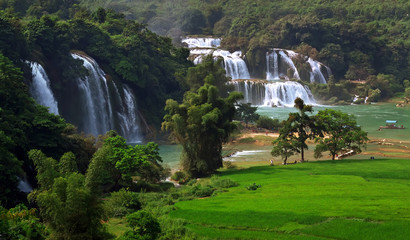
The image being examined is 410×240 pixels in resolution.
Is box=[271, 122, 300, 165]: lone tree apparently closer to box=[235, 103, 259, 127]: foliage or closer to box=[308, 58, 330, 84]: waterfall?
box=[235, 103, 259, 127]: foliage

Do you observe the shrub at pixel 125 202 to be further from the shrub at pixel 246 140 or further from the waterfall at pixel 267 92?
the waterfall at pixel 267 92

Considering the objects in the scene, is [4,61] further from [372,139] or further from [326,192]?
[372,139]

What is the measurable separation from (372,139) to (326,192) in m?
27.4

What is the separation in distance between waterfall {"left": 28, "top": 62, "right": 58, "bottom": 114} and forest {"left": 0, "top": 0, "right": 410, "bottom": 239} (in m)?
0.96

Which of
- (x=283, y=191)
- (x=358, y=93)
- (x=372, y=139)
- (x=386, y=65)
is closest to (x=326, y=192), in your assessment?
(x=283, y=191)

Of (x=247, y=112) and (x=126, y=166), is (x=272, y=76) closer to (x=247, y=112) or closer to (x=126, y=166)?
(x=247, y=112)

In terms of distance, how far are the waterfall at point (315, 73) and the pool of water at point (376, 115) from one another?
523 inches

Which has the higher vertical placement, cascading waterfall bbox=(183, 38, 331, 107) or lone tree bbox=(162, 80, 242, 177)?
cascading waterfall bbox=(183, 38, 331, 107)

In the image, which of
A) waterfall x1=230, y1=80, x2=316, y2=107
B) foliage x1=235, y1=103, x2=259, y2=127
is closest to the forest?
foliage x1=235, y1=103, x2=259, y2=127

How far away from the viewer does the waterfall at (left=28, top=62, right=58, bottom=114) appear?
3756 centimetres

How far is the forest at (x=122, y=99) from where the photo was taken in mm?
13529

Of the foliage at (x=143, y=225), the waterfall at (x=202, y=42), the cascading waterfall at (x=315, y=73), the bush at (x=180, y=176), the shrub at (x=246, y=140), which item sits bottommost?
the bush at (x=180, y=176)

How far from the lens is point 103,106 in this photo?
4334cm

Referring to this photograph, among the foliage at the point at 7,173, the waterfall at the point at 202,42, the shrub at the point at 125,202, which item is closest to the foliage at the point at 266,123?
the shrub at the point at 125,202
